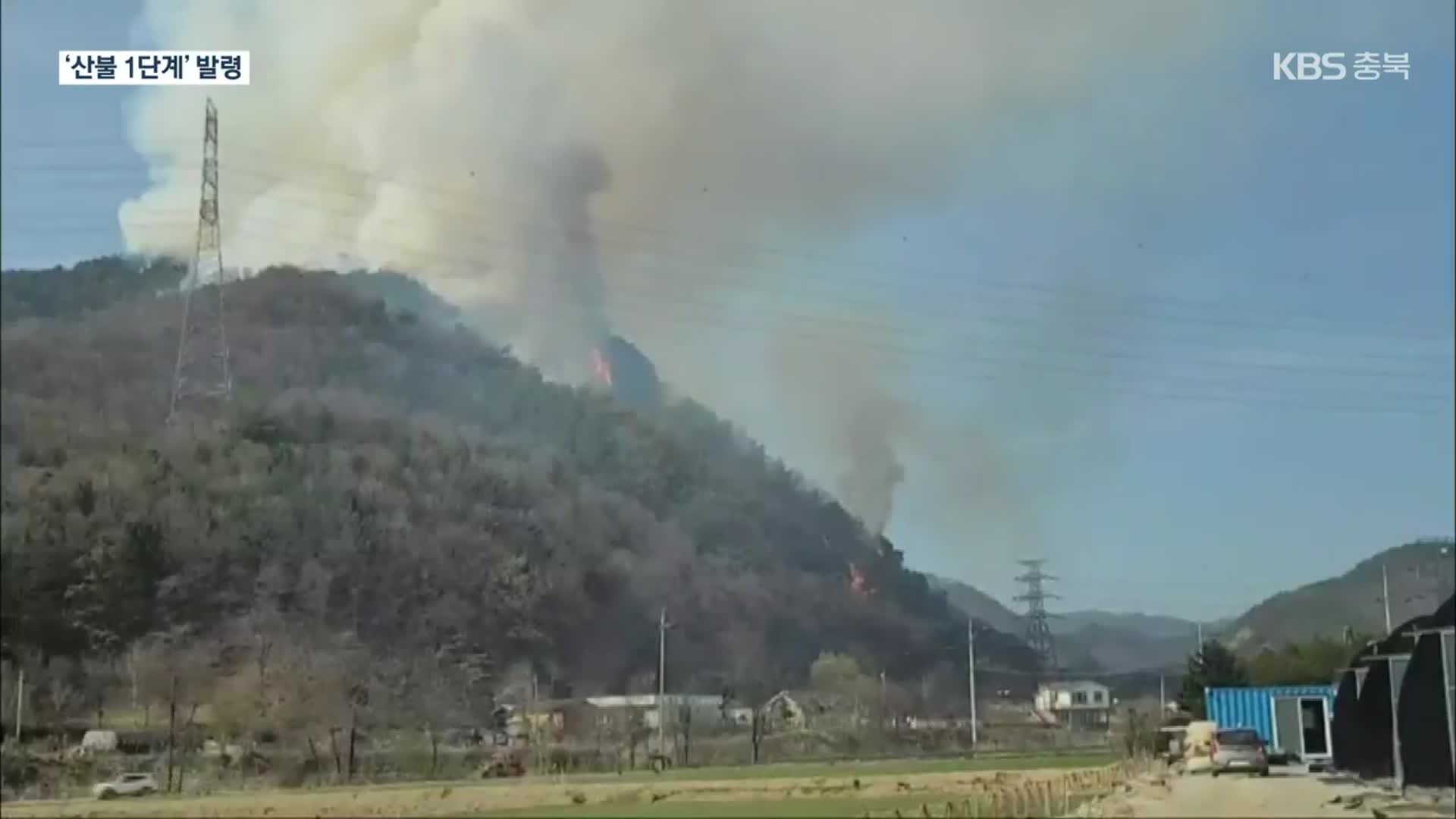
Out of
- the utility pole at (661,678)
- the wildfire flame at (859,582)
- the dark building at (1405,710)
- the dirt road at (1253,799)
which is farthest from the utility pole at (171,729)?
the wildfire flame at (859,582)

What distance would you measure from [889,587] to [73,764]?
49771 mm

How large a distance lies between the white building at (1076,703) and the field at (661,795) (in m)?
13.5

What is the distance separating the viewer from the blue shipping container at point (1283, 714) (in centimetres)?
2977

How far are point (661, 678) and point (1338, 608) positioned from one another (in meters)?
30.0

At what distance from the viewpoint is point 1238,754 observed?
2323 centimetres

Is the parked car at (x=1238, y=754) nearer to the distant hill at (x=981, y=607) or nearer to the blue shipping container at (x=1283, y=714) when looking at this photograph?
the blue shipping container at (x=1283, y=714)

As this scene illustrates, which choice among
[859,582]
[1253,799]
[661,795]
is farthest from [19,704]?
[859,582]

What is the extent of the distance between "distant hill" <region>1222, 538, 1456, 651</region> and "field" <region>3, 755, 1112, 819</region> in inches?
865

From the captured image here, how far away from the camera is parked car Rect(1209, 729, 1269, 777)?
907 inches

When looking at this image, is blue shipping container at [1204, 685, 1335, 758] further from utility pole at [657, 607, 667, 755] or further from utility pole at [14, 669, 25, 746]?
utility pole at [14, 669, 25, 746]

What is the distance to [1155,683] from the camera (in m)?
61.0

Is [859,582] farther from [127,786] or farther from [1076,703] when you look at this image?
[127,786]

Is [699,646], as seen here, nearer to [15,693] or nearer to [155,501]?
[155,501]

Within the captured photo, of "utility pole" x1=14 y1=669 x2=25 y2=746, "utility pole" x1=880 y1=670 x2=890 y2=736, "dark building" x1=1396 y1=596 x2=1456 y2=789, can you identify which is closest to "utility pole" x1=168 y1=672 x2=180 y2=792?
"utility pole" x1=14 y1=669 x2=25 y2=746
